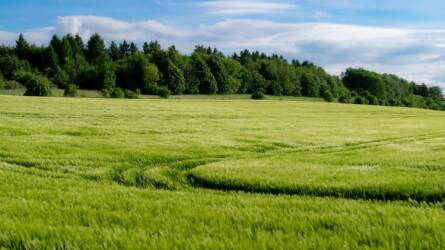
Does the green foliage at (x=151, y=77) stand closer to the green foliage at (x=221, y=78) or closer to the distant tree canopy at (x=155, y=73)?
the distant tree canopy at (x=155, y=73)

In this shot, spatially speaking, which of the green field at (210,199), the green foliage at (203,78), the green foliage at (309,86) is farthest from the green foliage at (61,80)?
the green field at (210,199)

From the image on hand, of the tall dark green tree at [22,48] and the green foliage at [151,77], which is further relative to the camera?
the tall dark green tree at [22,48]

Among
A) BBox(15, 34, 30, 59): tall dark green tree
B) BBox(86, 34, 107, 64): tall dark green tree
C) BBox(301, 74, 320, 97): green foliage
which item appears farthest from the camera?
BBox(86, 34, 107, 64): tall dark green tree

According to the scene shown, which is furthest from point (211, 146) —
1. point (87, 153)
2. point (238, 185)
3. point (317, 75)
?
point (317, 75)

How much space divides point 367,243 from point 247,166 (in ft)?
28.3

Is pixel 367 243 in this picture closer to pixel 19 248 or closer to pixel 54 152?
pixel 19 248

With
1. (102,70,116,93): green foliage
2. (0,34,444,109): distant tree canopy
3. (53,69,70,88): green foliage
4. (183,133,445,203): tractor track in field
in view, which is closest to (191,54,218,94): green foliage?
(0,34,444,109): distant tree canopy

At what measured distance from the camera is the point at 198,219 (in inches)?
292

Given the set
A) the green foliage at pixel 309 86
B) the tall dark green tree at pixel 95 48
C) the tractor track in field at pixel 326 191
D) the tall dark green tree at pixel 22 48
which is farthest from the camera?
the tall dark green tree at pixel 95 48

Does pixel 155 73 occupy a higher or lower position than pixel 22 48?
lower

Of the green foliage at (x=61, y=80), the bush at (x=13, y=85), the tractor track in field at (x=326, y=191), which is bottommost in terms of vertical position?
the tractor track in field at (x=326, y=191)

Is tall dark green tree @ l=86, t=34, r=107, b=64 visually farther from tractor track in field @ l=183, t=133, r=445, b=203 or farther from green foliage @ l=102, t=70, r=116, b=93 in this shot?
tractor track in field @ l=183, t=133, r=445, b=203

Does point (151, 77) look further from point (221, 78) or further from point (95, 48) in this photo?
point (95, 48)

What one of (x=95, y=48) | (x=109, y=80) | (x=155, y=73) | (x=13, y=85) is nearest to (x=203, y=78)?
(x=155, y=73)
